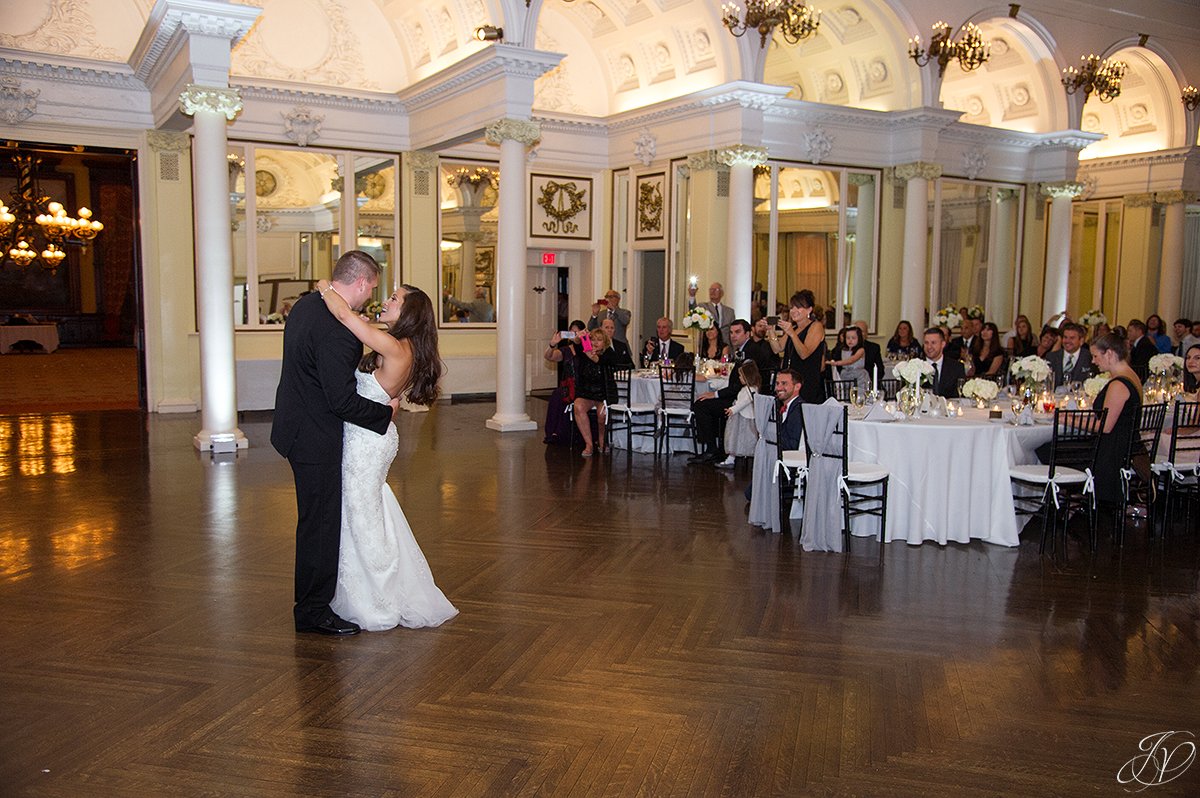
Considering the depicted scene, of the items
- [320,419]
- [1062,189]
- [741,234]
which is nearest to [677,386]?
[741,234]

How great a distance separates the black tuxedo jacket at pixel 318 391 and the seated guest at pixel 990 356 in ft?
27.5

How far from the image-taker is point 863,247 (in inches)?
590

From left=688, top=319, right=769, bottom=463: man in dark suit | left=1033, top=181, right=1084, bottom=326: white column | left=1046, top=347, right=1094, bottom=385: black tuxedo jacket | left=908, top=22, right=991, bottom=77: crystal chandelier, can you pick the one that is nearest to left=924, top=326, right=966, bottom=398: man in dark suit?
left=1046, top=347, right=1094, bottom=385: black tuxedo jacket

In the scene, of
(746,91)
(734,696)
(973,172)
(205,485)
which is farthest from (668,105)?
(734,696)

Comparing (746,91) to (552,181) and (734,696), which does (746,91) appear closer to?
(552,181)

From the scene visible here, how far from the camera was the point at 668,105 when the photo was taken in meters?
13.6

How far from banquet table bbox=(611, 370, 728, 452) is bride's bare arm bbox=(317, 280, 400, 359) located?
18.5 ft

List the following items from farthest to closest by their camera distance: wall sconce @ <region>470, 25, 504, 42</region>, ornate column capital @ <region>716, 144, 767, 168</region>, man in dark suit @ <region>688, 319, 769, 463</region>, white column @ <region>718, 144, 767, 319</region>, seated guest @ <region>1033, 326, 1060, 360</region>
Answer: white column @ <region>718, 144, 767, 319</region>, ornate column capital @ <region>716, 144, 767, 168</region>, seated guest @ <region>1033, 326, 1060, 360</region>, wall sconce @ <region>470, 25, 504, 42</region>, man in dark suit @ <region>688, 319, 769, 463</region>

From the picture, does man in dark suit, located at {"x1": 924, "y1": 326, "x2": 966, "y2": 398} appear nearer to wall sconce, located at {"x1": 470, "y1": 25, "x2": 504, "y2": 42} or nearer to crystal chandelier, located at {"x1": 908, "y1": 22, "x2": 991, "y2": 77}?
wall sconce, located at {"x1": 470, "y1": 25, "x2": 504, "y2": 42}

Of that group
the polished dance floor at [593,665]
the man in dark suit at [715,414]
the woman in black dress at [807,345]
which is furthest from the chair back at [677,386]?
the polished dance floor at [593,665]

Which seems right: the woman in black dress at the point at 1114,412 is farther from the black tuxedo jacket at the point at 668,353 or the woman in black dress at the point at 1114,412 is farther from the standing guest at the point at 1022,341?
the standing guest at the point at 1022,341

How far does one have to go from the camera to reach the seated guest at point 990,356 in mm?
11203

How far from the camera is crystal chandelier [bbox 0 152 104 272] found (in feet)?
49.3

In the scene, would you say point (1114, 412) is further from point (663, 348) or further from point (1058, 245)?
point (1058, 245)
